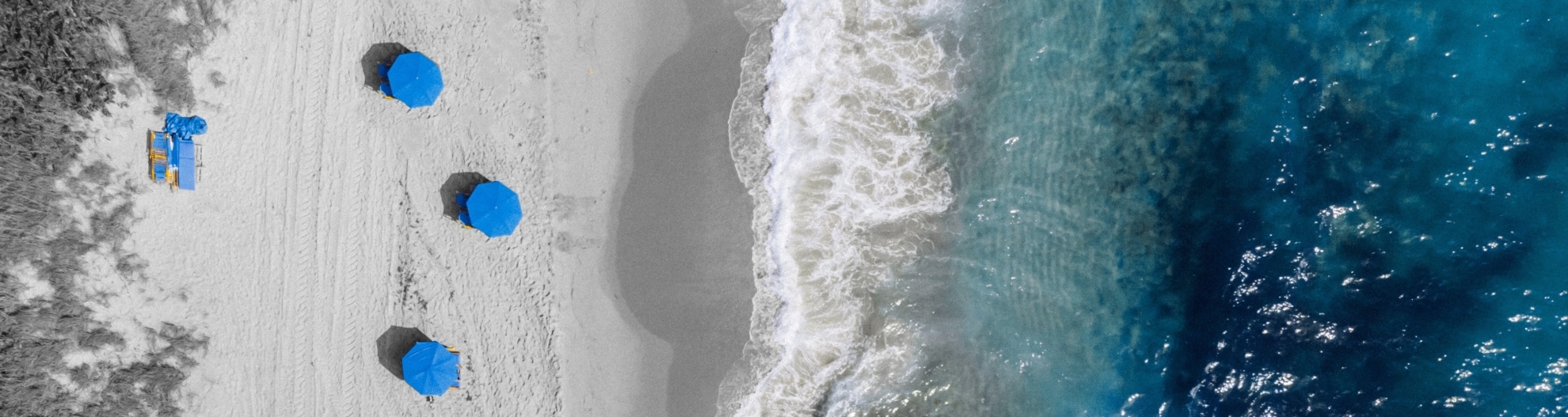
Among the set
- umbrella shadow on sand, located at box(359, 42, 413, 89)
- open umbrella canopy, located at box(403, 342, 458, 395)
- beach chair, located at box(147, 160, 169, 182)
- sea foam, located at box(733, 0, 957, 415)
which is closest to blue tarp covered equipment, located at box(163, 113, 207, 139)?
beach chair, located at box(147, 160, 169, 182)

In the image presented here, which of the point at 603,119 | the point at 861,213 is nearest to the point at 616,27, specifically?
the point at 603,119

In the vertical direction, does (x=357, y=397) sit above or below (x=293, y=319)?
below

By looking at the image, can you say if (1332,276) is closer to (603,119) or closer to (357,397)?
(603,119)

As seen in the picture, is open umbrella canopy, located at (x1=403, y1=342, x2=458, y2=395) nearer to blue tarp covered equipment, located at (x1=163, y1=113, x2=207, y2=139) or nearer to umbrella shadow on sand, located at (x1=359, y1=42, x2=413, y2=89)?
umbrella shadow on sand, located at (x1=359, y1=42, x2=413, y2=89)

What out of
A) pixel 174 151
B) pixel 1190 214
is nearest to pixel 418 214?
pixel 174 151

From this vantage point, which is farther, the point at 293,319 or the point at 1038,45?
the point at 1038,45

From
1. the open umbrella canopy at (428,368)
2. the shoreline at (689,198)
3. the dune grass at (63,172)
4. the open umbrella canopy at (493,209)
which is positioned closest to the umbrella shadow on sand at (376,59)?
the dune grass at (63,172)
